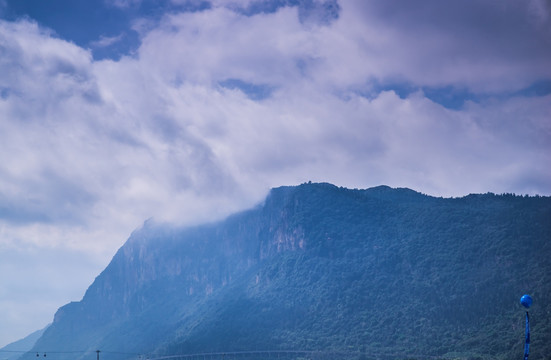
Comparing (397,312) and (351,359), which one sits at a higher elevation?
(397,312)

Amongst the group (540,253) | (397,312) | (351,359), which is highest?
(540,253)

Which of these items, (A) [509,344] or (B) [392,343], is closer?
(A) [509,344]

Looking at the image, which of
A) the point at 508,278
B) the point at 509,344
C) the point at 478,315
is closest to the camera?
the point at 509,344

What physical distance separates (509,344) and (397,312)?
172 feet

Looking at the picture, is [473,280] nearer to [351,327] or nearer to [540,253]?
[540,253]

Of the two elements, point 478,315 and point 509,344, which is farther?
point 478,315

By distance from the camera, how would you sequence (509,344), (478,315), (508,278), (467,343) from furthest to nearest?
(508,278) < (478,315) < (467,343) < (509,344)

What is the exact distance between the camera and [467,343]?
160 metres

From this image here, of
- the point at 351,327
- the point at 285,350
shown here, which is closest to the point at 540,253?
the point at 351,327

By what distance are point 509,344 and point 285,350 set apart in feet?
233

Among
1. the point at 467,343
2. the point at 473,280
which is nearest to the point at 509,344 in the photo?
the point at 467,343

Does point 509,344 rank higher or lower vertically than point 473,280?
lower

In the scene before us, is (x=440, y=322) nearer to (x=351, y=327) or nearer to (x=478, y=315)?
(x=478, y=315)

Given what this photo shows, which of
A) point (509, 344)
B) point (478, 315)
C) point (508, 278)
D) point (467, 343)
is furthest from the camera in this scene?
point (508, 278)
